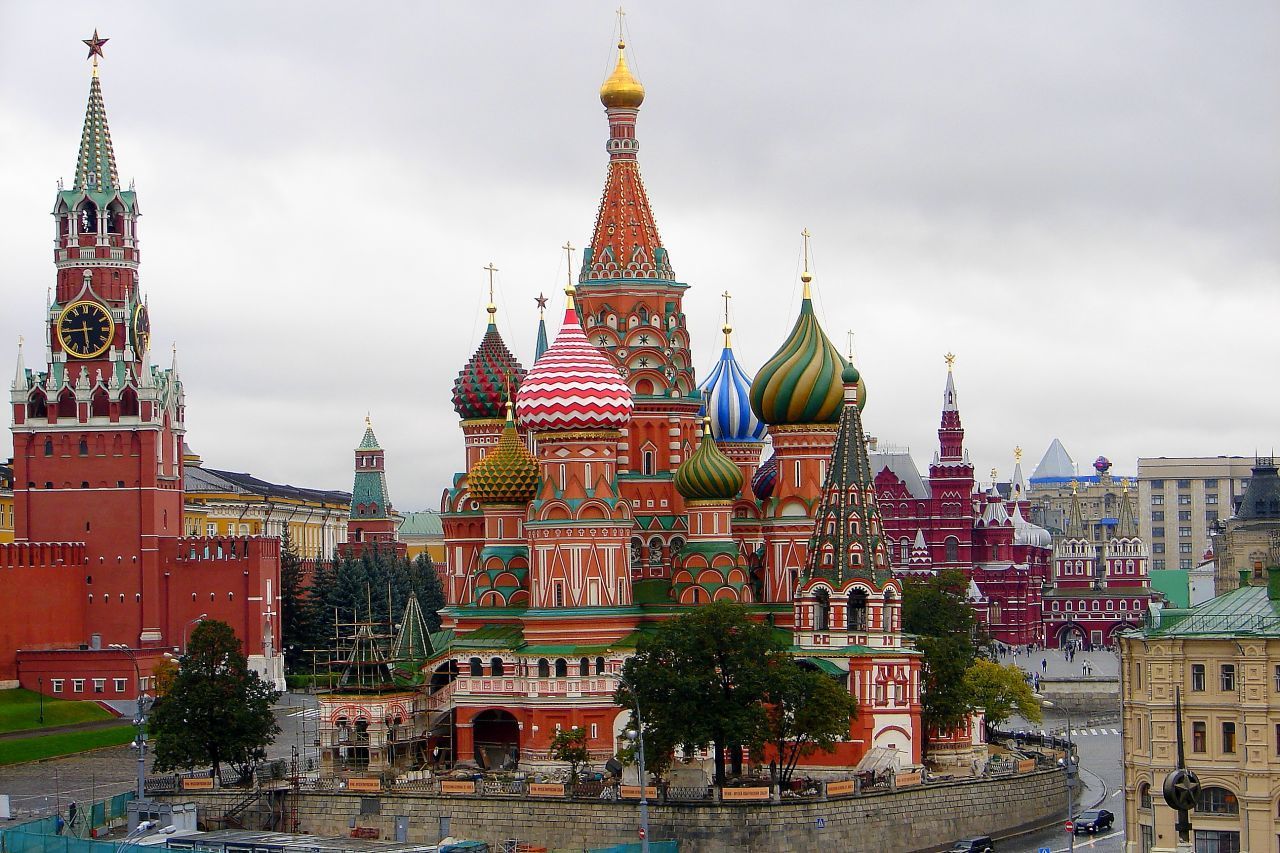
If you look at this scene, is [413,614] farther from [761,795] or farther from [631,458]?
[761,795]

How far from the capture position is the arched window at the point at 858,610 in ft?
250

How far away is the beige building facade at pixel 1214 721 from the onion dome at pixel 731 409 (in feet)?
92.0

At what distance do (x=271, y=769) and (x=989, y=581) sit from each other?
333ft

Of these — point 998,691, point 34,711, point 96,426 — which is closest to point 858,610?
point 998,691

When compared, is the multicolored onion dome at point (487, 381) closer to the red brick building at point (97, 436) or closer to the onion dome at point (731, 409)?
the onion dome at point (731, 409)

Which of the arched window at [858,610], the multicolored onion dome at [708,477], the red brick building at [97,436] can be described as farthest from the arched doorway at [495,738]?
the red brick building at [97,436]

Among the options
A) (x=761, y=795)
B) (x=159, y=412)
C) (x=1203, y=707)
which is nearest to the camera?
(x=1203, y=707)

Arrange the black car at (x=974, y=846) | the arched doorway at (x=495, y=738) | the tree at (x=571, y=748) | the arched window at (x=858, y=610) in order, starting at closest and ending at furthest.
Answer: the black car at (x=974, y=846) < the tree at (x=571, y=748) < the arched window at (x=858, y=610) < the arched doorway at (x=495, y=738)

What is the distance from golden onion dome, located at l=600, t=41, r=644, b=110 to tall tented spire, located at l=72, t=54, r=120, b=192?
127ft

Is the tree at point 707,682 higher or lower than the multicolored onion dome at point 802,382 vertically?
lower

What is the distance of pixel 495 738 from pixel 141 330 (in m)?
46.0

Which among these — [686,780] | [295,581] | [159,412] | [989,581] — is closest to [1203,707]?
[686,780]

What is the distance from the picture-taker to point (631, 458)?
83.2m

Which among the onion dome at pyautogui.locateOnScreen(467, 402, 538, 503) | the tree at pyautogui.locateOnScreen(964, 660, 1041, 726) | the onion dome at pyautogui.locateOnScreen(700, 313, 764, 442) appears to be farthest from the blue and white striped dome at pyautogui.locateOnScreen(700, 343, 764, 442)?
the tree at pyautogui.locateOnScreen(964, 660, 1041, 726)
